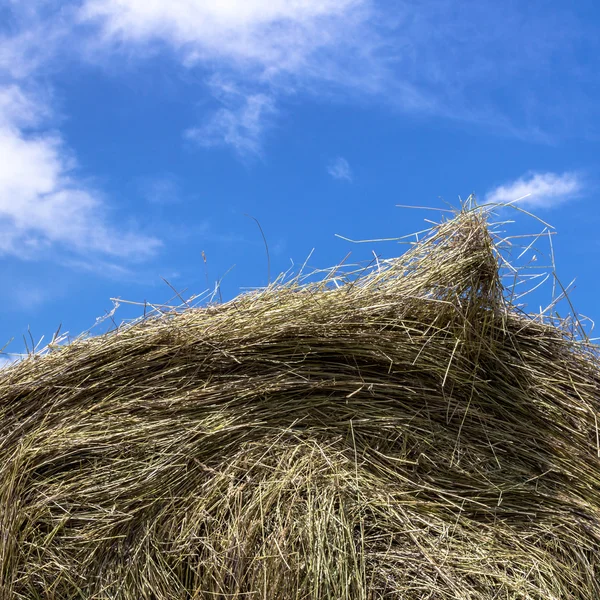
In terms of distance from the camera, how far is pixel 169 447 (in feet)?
6.76

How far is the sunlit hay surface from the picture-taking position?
1.97 m

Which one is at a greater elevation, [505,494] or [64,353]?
[64,353]

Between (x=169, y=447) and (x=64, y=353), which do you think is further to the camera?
(x=64, y=353)

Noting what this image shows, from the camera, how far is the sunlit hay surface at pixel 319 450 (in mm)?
1975

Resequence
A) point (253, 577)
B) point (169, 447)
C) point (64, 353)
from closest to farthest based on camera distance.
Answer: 1. point (253, 577)
2. point (169, 447)
3. point (64, 353)

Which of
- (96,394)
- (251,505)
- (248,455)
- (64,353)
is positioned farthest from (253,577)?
(64,353)

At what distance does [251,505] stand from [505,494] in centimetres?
75

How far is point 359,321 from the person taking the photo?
214 cm

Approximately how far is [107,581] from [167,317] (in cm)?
78

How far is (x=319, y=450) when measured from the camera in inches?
81.7

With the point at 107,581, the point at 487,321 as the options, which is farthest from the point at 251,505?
Answer: the point at 487,321

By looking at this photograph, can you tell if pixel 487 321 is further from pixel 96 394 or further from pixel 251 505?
pixel 96 394

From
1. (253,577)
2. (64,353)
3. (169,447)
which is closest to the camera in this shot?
(253,577)

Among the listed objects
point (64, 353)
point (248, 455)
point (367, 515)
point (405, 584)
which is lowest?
point (405, 584)
